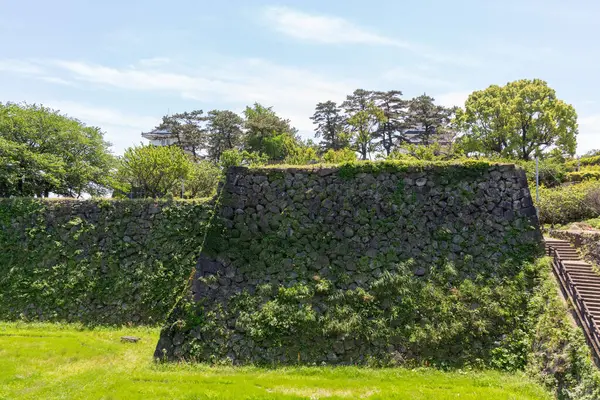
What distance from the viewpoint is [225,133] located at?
50469 millimetres

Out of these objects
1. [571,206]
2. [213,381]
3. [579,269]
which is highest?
[571,206]

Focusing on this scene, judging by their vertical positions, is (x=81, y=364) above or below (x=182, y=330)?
below

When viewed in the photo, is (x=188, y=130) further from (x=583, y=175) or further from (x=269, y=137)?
(x=583, y=175)

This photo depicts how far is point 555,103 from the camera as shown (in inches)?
1300

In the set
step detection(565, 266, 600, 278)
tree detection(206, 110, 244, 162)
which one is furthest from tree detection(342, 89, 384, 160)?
step detection(565, 266, 600, 278)

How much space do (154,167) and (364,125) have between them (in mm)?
23398

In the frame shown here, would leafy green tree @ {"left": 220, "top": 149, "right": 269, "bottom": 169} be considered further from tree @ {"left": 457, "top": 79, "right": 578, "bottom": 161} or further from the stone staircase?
the stone staircase

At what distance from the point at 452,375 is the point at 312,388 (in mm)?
4156

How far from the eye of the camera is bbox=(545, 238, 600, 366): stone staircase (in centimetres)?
1023

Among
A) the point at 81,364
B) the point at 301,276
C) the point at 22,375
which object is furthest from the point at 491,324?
the point at 22,375

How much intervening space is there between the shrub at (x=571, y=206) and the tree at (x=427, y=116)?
2354 cm

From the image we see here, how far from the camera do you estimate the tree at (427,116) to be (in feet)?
152

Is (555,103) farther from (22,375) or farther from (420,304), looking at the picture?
(22,375)

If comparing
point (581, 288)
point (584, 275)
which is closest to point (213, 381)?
point (581, 288)
